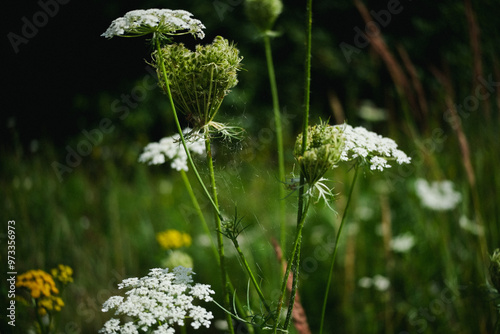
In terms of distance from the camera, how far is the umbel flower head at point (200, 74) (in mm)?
917

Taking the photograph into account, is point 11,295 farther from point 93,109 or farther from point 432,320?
point 93,109

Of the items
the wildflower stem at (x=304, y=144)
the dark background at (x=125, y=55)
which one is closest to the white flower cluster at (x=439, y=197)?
the wildflower stem at (x=304, y=144)

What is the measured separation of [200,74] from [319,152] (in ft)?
1.00

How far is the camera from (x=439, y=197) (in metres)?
2.21

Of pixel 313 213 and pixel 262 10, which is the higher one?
pixel 262 10

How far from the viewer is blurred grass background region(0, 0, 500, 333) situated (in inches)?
68.6

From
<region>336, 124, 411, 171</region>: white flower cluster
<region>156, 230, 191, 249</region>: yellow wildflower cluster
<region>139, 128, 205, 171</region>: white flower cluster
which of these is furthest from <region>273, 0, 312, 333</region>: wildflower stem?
<region>156, 230, 191, 249</region>: yellow wildflower cluster

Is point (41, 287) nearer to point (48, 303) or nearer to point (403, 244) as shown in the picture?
point (48, 303)

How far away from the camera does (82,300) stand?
213 cm

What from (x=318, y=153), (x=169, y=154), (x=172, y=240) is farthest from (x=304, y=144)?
(x=172, y=240)

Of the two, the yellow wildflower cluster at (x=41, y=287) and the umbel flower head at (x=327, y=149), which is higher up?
the umbel flower head at (x=327, y=149)

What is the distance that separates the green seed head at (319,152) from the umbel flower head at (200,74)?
0.69 feet

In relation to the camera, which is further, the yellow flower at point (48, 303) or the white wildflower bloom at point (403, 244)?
the white wildflower bloom at point (403, 244)

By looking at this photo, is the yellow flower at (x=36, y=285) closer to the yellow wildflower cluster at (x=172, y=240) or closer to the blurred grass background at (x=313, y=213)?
the blurred grass background at (x=313, y=213)
